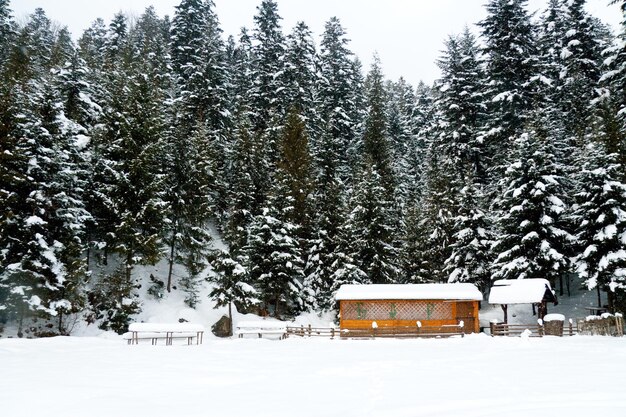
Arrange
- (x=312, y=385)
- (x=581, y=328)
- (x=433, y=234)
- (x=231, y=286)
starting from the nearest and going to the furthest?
1. (x=312, y=385)
2. (x=581, y=328)
3. (x=231, y=286)
4. (x=433, y=234)

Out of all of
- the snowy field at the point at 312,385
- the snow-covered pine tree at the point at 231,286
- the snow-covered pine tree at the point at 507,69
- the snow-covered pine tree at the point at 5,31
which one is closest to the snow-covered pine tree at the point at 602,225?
the snow-covered pine tree at the point at 507,69

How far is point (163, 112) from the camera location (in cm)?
4066

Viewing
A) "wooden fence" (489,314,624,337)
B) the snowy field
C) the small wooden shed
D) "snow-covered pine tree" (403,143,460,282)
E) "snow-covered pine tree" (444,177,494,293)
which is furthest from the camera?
"snow-covered pine tree" (403,143,460,282)

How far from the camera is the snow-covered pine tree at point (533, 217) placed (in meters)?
32.6

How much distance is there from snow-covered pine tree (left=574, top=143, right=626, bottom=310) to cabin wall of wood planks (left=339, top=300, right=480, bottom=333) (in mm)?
8393

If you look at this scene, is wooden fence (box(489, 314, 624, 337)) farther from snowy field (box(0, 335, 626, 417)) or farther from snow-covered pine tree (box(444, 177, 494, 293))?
snowy field (box(0, 335, 626, 417))

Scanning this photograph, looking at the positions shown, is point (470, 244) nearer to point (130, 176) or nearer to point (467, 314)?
point (467, 314)

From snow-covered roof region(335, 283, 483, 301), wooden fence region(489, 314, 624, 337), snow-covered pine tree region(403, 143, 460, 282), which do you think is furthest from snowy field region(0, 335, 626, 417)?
snow-covered pine tree region(403, 143, 460, 282)

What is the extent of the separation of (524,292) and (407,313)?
8233mm

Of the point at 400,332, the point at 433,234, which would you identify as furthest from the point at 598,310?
the point at 400,332

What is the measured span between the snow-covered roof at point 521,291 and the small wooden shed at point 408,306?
1544 millimetres

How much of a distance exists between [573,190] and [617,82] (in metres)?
8.72

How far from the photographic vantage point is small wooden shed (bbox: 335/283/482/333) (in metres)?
32.0

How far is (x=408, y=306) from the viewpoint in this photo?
32750 millimetres
